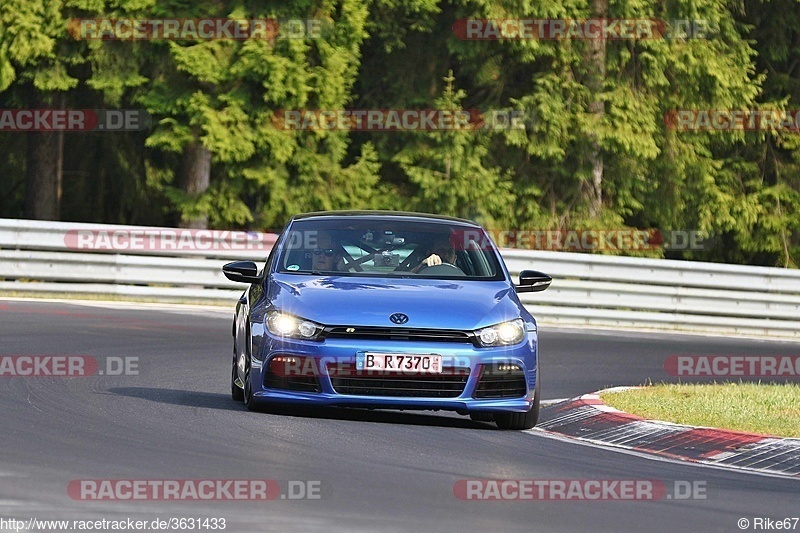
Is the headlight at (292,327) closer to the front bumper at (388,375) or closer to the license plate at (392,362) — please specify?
the front bumper at (388,375)

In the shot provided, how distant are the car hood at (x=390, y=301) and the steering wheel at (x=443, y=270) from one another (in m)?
0.36

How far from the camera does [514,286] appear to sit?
12.0 meters

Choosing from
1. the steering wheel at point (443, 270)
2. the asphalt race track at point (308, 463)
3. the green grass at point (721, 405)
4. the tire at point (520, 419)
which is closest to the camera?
the asphalt race track at point (308, 463)

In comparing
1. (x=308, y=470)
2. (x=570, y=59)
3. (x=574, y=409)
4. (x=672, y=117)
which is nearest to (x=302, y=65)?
(x=570, y=59)

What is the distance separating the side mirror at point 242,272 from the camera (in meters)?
11.8

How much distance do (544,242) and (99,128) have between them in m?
8.59

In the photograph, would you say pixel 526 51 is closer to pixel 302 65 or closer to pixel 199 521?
pixel 302 65

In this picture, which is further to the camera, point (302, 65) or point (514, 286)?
point (302, 65)

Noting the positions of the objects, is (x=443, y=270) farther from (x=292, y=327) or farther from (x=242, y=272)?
(x=292, y=327)

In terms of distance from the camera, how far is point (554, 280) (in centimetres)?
2258

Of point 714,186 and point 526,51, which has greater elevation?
point 526,51

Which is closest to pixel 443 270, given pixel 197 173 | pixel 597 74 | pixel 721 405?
pixel 721 405

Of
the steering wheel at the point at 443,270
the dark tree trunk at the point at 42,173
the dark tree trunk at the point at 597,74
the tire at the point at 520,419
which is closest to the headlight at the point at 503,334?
the tire at the point at 520,419

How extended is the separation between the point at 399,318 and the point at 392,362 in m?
0.28
